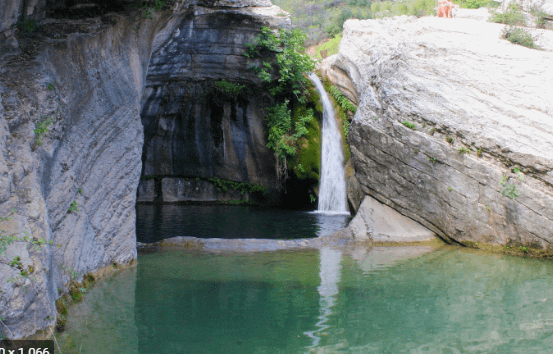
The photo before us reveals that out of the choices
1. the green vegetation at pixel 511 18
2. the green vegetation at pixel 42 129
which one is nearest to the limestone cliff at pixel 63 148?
the green vegetation at pixel 42 129

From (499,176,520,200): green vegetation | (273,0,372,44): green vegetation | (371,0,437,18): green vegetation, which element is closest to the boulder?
(499,176,520,200): green vegetation

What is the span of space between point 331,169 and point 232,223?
417cm

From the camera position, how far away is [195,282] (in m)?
6.91

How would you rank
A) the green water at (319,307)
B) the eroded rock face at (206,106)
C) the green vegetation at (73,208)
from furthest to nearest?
→ the eroded rock face at (206,106), the green vegetation at (73,208), the green water at (319,307)

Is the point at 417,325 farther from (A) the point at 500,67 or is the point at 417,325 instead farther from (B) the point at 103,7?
(A) the point at 500,67

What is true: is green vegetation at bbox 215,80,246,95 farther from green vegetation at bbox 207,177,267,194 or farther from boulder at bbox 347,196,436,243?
boulder at bbox 347,196,436,243

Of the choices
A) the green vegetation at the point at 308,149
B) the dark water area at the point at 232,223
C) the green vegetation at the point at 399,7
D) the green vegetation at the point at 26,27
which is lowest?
the dark water area at the point at 232,223

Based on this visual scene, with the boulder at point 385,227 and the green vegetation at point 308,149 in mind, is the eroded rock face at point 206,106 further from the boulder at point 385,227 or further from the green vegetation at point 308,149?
the boulder at point 385,227

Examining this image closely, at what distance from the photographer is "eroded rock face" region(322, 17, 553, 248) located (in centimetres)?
880

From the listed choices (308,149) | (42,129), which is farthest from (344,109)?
(42,129)

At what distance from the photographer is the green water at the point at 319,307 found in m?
4.62

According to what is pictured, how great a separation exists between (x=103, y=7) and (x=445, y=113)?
285 inches

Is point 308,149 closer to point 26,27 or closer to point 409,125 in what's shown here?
point 409,125

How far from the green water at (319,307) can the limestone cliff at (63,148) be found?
2.17 feet
